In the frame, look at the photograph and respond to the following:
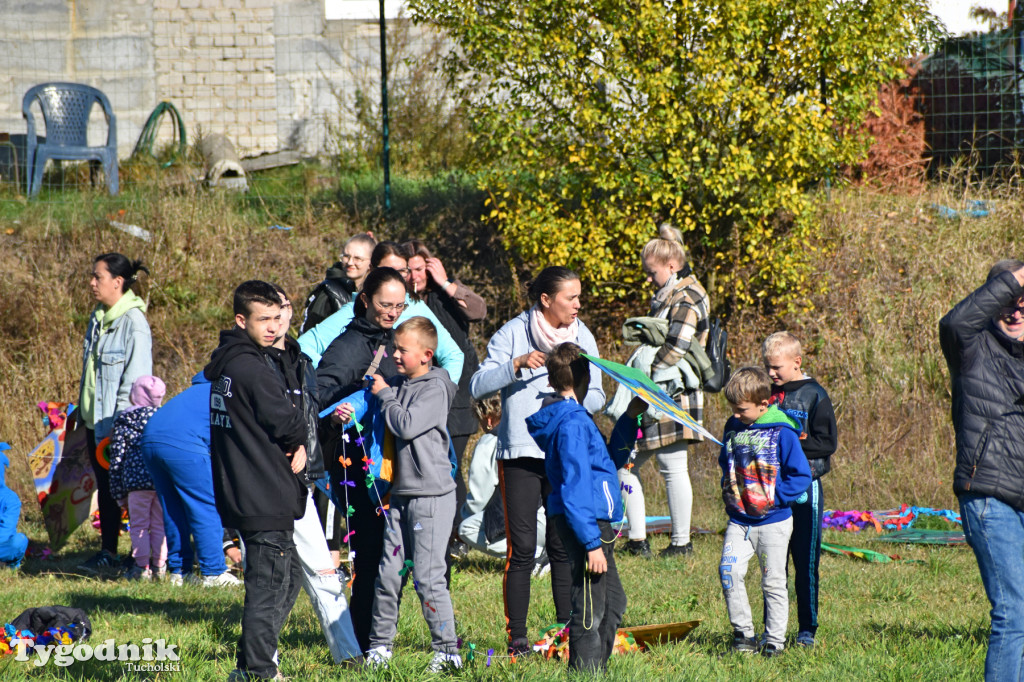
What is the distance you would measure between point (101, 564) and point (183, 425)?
1.49 m

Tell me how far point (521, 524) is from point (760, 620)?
1485 mm

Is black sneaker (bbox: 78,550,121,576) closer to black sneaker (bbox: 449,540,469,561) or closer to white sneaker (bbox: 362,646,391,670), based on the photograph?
black sneaker (bbox: 449,540,469,561)

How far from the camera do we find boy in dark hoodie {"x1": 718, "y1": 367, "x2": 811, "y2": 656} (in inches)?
184

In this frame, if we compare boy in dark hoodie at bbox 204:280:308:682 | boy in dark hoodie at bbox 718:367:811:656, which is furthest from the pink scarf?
boy in dark hoodie at bbox 204:280:308:682

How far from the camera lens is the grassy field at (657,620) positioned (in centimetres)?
446

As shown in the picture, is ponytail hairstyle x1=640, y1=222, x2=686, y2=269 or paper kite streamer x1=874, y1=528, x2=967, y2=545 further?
paper kite streamer x1=874, y1=528, x2=967, y2=545

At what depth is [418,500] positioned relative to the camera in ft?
14.5

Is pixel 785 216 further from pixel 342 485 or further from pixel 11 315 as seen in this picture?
pixel 11 315

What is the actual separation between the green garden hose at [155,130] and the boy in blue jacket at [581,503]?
461 inches

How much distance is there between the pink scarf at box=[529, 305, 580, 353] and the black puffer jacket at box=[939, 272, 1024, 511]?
1.72m

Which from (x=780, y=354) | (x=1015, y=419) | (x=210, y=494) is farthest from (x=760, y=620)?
(x=210, y=494)

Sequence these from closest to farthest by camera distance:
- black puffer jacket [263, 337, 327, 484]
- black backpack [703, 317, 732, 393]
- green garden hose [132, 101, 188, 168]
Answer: black puffer jacket [263, 337, 327, 484] → black backpack [703, 317, 732, 393] → green garden hose [132, 101, 188, 168]

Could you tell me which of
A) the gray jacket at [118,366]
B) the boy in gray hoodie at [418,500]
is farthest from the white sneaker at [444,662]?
the gray jacket at [118,366]

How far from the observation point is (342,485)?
4648mm
